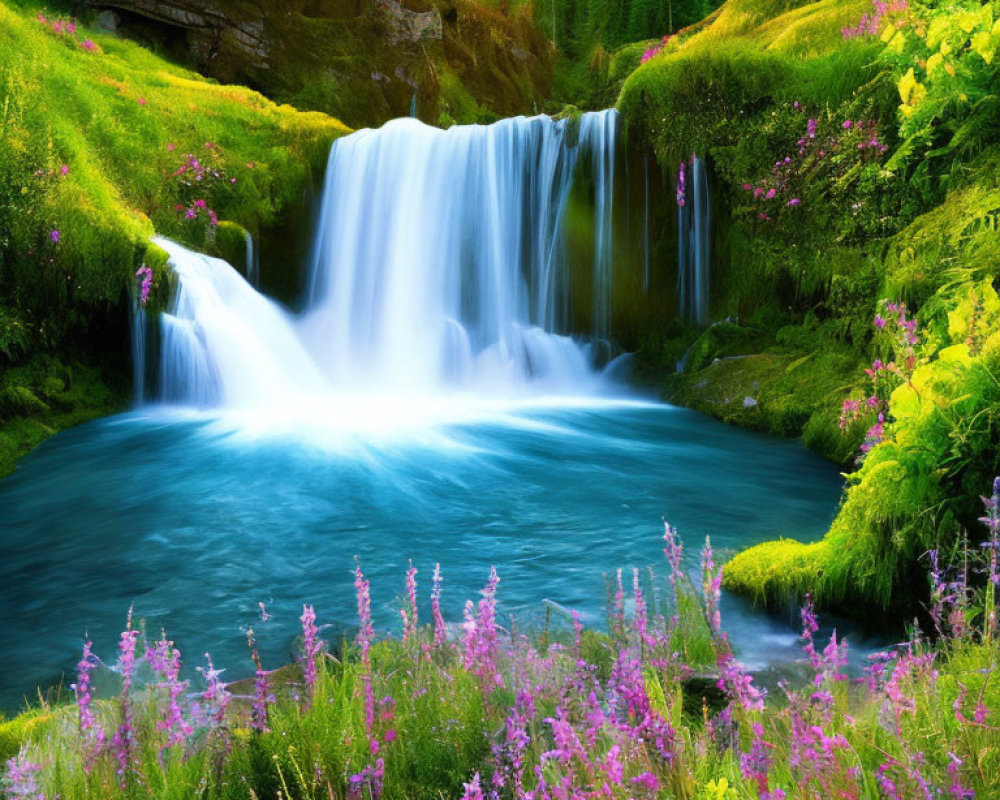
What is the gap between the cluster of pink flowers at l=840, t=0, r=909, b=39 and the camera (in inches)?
468

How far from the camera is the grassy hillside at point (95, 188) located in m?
10.3

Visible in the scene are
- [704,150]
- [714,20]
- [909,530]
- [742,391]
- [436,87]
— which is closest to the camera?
[909,530]

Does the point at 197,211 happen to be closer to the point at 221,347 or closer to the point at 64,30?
the point at 221,347

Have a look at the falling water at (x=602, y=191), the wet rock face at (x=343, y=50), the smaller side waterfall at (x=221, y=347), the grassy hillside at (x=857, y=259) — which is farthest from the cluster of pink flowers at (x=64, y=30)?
the grassy hillside at (x=857, y=259)

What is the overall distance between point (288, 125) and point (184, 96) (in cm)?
209

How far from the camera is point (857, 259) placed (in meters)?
10.3

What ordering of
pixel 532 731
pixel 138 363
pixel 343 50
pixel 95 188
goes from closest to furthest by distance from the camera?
pixel 532 731 → pixel 138 363 → pixel 95 188 → pixel 343 50

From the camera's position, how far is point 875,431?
523 centimetres

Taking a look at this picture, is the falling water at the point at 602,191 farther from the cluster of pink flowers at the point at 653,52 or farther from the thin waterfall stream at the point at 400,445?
the cluster of pink flowers at the point at 653,52

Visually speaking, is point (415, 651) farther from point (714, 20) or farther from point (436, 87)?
point (436, 87)

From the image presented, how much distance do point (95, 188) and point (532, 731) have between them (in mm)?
12064

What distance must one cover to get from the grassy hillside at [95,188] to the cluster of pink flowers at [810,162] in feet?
27.8

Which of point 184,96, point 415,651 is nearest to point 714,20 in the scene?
point 184,96

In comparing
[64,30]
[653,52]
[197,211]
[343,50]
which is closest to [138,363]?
[197,211]
